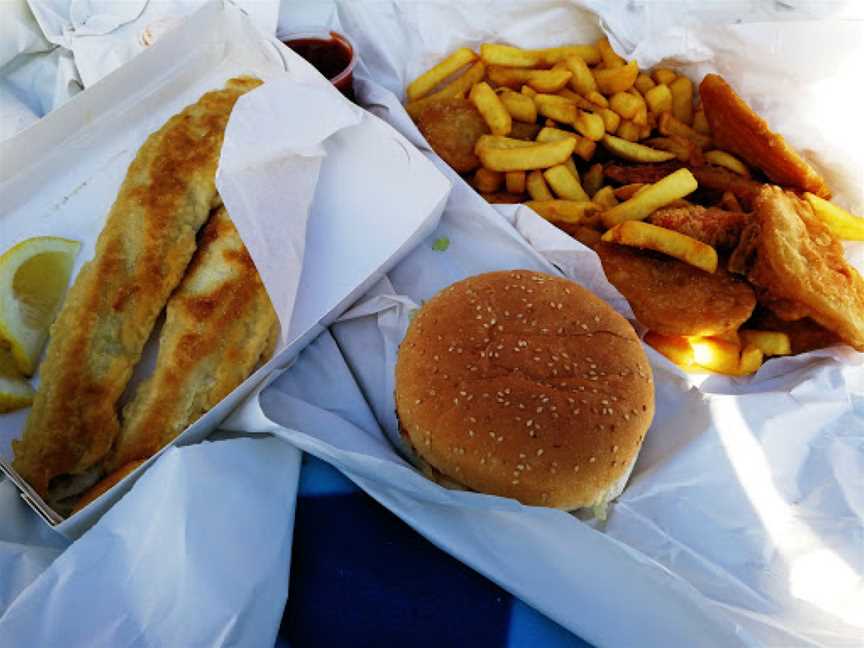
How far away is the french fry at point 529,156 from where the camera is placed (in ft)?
6.85

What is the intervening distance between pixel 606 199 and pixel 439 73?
76 cm

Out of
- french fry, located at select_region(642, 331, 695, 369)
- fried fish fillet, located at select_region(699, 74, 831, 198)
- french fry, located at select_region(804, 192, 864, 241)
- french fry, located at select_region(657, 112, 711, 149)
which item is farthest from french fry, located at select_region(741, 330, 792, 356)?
french fry, located at select_region(657, 112, 711, 149)

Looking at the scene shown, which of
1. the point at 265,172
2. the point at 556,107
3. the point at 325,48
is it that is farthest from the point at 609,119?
the point at 265,172

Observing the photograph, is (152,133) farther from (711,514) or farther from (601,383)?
(711,514)

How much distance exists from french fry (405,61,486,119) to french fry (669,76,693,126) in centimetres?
66

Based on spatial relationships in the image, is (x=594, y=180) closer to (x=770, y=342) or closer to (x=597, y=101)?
(x=597, y=101)

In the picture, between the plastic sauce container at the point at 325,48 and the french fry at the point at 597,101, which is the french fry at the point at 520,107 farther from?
the plastic sauce container at the point at 325,48

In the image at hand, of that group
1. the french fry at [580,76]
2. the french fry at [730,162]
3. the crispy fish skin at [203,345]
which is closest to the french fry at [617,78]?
the french fry at [580,76]

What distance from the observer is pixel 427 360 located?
159cm

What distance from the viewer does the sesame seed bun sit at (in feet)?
4.78

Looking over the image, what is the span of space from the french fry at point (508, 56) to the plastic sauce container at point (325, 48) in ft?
1.49

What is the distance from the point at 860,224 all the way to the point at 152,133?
2063mm

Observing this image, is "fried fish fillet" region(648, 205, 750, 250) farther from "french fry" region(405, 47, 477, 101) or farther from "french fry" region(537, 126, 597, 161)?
"french fry" region(405, 47, 477, 101)

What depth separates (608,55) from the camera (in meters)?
2.42
